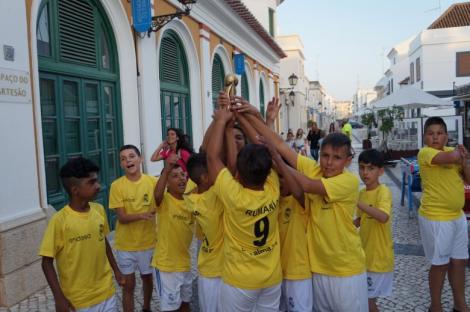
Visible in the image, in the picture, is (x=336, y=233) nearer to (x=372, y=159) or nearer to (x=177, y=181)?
(x=372, y=159)

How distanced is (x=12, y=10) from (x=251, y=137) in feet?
11.1

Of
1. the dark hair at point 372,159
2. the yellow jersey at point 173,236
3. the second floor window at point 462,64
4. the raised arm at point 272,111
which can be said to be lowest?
the yellow jersey at point 173,236

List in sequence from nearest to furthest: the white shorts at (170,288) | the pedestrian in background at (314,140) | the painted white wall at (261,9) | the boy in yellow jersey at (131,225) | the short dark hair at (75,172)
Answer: the short dark hair at (75,172), the white shorts at (170,288), the boy in yellow jersey at (131,225), the pedestrian in background at (314,140), the painted white wall at (261,9)

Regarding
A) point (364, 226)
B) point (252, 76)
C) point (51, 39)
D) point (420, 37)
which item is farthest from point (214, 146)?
point (420, 37)

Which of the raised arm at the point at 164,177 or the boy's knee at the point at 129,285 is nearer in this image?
the raised arm at the point at 164,177

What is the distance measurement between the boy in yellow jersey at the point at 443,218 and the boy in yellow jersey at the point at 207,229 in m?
2.14

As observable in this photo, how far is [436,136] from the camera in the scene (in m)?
3.80

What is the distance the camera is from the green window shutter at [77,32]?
5.80 metres

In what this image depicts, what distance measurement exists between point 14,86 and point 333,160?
3.59m

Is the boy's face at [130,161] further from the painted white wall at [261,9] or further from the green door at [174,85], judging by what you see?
the painted white wall at [261,9]

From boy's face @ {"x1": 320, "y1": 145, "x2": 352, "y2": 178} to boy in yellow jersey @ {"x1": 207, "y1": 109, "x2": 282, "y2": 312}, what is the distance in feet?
1.18

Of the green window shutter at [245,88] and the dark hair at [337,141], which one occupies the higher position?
the green window shutter at [245,88]

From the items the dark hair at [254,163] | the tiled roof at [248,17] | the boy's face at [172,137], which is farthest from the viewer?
the tiled roof at [248,17]

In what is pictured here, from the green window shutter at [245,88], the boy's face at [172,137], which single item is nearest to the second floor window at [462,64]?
the green window shutter at [245,88]
